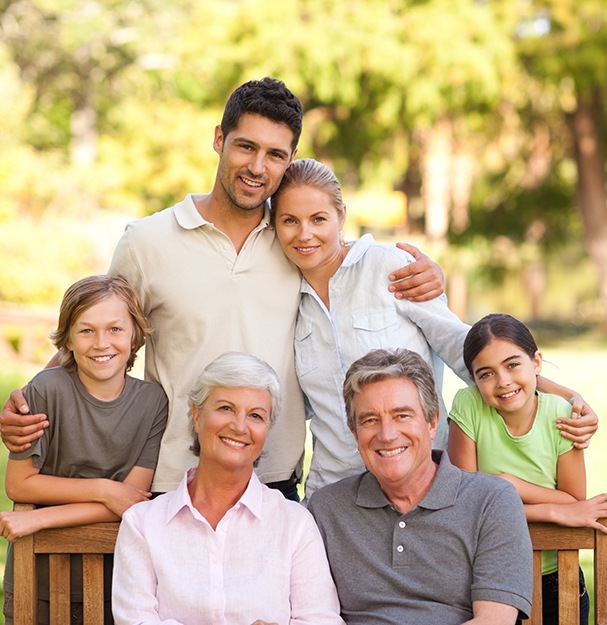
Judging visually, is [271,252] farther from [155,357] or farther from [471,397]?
[471,397]

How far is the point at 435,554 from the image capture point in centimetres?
288

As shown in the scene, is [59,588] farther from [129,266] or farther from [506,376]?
[506,376]

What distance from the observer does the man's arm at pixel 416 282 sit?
3.31m

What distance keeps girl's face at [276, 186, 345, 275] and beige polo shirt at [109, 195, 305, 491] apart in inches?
4.8

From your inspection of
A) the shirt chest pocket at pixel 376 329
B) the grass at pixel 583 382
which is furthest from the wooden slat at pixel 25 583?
the grass at pixel 583 382

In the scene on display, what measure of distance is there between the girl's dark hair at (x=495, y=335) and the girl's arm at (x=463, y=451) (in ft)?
0.72

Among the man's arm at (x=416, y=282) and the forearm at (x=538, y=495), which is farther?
the man's arm at (x=416, y=282)

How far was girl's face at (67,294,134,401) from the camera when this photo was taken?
10.3ft

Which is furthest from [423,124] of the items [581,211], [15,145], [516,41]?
[15,145]

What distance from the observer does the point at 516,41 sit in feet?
55.9

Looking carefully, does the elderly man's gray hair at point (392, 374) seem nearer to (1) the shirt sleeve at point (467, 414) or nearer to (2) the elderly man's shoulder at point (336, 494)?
(2) the elderly man's shoulder at point (336, 494)

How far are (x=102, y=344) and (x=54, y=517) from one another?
1.80 feet

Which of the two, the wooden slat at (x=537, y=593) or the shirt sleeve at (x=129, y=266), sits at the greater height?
the shirt sleeve at (x=129, y=266)

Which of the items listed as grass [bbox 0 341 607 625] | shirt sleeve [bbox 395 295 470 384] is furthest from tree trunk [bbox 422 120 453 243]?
shirt sleeve [bbox 395 295 470 384]
